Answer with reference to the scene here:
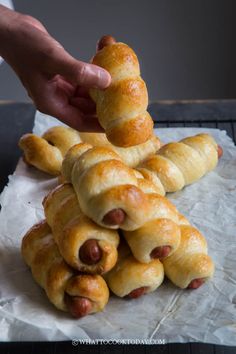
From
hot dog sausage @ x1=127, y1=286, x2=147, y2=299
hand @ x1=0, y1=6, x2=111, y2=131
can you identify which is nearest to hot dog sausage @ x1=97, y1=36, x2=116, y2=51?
hand @ x1=0, y1=6, x2=111, y2=131

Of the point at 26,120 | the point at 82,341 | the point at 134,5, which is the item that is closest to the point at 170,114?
the point at 26,120

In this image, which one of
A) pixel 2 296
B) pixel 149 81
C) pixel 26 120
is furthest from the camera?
pixel 149 81

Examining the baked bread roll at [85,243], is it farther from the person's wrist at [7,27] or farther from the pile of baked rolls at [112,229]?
the person's wrist at [7,27]

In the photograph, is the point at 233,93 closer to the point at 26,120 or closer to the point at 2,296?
the point at 26,120

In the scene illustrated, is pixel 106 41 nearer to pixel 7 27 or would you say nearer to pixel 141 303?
pixel 7 27

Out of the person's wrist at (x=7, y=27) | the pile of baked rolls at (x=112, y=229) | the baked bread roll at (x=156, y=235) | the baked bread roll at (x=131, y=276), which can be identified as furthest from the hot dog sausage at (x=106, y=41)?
the baked bread roll at (x=131, y=276)
